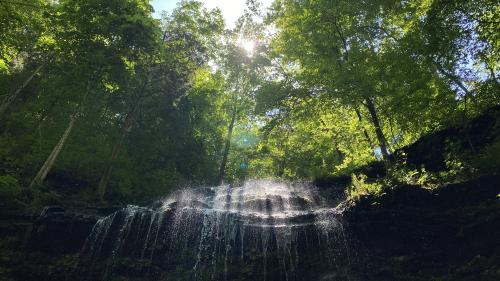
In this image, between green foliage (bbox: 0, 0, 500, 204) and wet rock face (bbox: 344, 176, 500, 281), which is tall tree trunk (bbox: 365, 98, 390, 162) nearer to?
green foliage (bbox: 0, 0, 500, 204)

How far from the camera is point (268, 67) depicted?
104 ft

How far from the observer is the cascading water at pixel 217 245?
11805 mm

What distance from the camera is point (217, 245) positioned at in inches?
521

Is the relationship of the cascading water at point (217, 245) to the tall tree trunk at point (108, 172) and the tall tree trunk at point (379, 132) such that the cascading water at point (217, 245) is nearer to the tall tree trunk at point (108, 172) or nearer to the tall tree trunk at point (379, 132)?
the tall tree trunk at point (379, 132)

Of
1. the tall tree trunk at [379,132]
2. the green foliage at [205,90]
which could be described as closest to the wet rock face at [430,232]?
the green foliage at [205,90]

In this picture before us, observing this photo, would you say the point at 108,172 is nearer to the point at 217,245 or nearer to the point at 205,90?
the point at 217,245

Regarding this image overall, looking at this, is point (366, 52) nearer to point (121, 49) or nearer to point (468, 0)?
point (468, 0)

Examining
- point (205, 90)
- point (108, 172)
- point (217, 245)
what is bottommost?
point (217, 245)

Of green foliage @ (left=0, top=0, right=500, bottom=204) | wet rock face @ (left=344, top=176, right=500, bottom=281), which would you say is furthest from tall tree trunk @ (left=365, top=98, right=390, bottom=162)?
wet rock face @ (left=344, top=176, right=500, bottom=281)

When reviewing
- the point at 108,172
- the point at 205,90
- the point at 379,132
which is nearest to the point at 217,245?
the point at 379,132

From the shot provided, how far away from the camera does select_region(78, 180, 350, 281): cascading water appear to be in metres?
11.8

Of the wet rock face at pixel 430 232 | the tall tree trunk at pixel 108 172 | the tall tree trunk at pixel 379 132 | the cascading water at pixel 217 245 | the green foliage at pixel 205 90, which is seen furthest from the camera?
the tall tree trunk at pixel 108 172

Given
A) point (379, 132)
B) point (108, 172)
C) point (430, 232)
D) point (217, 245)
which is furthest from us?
point (108, 172)

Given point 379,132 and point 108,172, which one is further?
point 108,172
